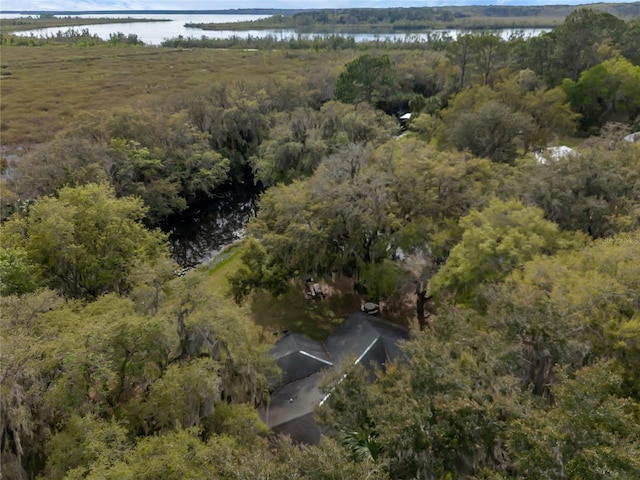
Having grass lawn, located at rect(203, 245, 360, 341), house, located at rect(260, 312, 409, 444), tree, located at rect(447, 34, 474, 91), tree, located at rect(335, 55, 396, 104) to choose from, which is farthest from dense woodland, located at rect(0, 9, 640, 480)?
tree, located at rect(335, 55, 396, 104)

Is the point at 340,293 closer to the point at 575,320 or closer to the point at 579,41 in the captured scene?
the point at 575,320

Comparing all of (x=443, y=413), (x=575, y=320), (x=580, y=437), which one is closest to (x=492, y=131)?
(x=575, y=320)

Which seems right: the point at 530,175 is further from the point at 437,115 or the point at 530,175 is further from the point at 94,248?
the point at 437,115

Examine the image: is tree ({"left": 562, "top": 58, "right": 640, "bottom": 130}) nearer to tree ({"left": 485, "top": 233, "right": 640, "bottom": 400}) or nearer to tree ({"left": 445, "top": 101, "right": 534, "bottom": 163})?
tree ({"left": 445, "top": 101, "right": 534, "bottom": 163})

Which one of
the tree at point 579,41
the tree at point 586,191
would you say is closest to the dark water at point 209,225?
the tree at point 586,191

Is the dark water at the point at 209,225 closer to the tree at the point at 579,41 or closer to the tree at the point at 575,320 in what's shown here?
the tree at the point at 575,320
